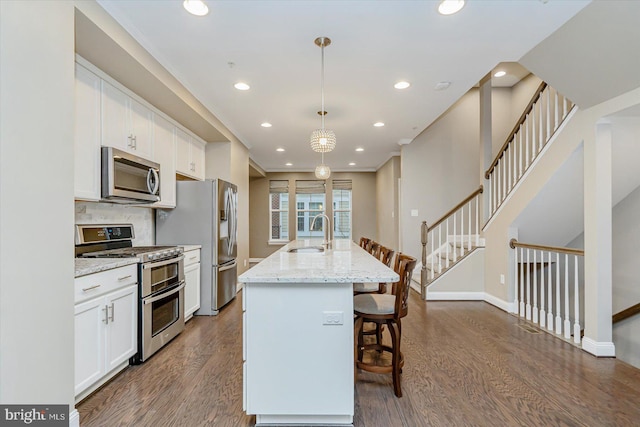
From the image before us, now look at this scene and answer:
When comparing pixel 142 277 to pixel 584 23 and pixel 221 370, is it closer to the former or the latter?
pixel 221 370

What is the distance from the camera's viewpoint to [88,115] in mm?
2420

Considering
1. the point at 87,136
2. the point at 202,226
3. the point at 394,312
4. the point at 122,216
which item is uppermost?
the point at 87,136

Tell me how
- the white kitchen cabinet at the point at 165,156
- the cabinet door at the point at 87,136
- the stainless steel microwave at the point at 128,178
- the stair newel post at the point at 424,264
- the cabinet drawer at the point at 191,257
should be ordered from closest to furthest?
1. the cabinet door at the point at 87,136
2. the stainless steel microwave at the point at 128,178
3. the white kitchen cabinet at the point at 165,156
4. the cabinet drawer at the point at 191,257
5. the stair newel post at the point at 424,264

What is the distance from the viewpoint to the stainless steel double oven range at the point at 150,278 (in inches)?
105

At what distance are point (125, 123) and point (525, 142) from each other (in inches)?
190

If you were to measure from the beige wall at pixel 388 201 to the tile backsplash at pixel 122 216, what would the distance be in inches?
182

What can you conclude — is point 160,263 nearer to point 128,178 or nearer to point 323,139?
point 128,178

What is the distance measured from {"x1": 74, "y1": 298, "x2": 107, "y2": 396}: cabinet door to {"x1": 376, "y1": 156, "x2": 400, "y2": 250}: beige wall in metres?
5.38

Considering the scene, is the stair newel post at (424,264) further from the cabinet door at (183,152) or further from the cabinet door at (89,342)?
the cabinet door at (89,342)

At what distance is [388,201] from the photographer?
7363 millimetres

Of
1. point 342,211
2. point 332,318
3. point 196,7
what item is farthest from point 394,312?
point 342,211

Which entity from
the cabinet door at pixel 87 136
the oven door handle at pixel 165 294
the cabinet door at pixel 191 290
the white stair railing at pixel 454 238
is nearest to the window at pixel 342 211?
the white stair railing at pixel 454 238

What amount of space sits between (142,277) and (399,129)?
406 cm

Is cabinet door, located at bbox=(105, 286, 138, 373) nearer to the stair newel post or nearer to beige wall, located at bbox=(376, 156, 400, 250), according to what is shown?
the stair newel post
